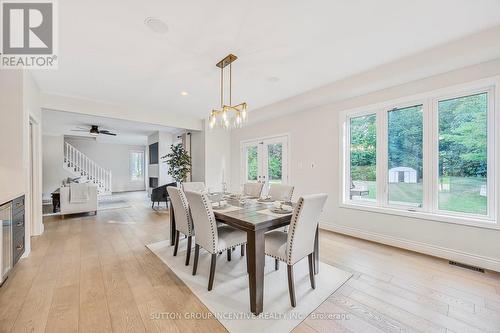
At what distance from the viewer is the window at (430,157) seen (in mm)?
2676

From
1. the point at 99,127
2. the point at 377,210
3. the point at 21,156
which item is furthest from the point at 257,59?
the point at 99,127

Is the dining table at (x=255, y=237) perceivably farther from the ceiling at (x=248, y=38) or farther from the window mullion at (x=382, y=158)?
the window mullion at (x=382, y=158)

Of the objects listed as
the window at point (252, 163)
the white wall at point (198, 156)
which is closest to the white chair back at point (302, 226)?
the window at point (252, 163)

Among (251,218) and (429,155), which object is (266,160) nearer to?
(429,155)

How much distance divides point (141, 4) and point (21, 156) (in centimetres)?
261

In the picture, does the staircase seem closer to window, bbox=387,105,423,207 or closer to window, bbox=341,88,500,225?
window, bbox=341,88,500,225

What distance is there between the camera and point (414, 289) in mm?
2152

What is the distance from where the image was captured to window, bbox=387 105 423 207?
3156mm

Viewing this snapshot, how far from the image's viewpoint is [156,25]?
7.07 feet

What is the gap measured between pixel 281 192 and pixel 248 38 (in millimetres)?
2159

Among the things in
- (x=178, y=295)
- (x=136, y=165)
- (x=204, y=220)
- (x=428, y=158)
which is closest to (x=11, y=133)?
(x=204, y=220)

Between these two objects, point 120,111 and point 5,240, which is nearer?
point 5,240

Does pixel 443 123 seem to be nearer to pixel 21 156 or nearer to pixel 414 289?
pixel 414 289

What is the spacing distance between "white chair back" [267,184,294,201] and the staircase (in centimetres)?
721
